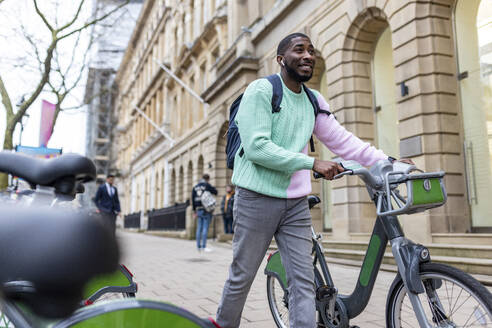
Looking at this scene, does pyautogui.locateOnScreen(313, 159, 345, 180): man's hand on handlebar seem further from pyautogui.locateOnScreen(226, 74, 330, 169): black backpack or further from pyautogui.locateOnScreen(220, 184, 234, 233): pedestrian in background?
pyautogui.locateOnScreen(220, 184, 234, 233): pedestrian in background

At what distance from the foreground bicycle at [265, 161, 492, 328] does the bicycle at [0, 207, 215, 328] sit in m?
1.58

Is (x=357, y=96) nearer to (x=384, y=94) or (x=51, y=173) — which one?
(x=384, y=94)

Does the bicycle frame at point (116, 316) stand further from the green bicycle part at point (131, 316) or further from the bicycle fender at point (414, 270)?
the bicycle fender at point (414, 270)

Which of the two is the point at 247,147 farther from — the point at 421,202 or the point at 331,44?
the point at 331,44

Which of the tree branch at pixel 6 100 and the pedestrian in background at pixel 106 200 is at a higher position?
the tree branch at pixel 6 100

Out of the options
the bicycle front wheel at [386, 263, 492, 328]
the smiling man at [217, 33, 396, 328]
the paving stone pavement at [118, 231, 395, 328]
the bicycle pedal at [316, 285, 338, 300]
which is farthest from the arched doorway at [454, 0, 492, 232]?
the smiling man at [217, 33, 396, 328]

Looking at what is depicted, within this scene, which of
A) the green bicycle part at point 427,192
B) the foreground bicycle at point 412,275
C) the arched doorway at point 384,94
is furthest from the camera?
the arched doorway at point 384,94

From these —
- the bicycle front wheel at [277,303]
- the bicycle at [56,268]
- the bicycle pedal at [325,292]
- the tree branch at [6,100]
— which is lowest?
the bicycle front wheel at [277,303]

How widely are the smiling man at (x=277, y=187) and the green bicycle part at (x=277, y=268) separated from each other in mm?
684

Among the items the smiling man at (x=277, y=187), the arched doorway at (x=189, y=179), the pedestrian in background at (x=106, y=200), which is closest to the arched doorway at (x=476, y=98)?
the smiling man at (x=277, y=187)

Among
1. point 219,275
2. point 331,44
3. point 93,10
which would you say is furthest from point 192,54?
point 219,275

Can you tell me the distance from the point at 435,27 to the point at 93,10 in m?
14.6

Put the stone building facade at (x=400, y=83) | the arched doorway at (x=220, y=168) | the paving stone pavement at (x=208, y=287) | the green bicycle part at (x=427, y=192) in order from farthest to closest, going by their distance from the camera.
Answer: the arched doorway at (x=220, y=168)
the stone building facade at (x=400, y=83)
the paving stone pavement at (x=208, y=287)
the green bicycle part at (x=427, y=192)

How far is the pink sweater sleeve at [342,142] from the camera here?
9.43ft
